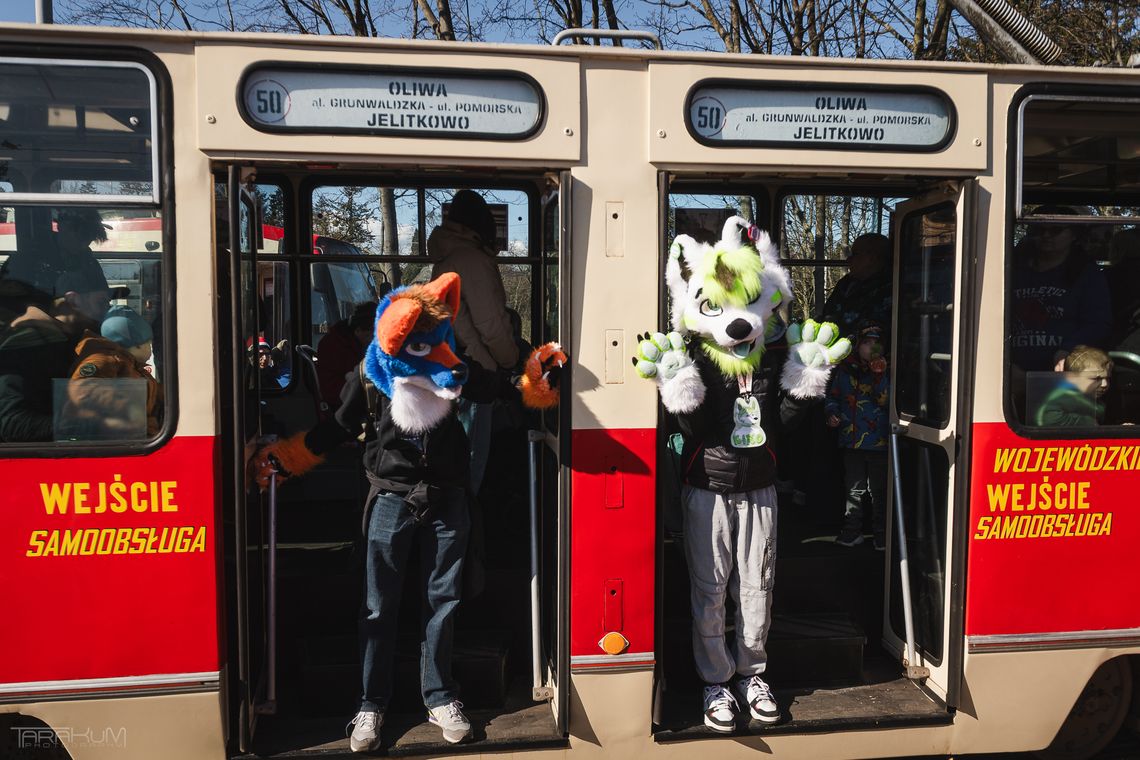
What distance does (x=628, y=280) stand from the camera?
315 cm

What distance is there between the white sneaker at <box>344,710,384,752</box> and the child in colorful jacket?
2.48 metres

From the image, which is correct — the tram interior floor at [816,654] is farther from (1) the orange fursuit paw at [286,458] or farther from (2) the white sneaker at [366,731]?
(1) the orange fursuit paw at [286,458]

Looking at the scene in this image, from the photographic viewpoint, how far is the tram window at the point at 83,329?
290cm

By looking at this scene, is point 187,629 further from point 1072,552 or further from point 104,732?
point 1072,552

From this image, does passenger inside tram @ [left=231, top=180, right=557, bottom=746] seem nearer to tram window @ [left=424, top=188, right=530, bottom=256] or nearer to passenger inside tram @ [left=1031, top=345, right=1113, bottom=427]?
tram window @ [left=424, top=188, right=530, bottom=256]

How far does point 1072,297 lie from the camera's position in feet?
11.4

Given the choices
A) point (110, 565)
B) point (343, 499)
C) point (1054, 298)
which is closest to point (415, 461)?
point (110, 565)

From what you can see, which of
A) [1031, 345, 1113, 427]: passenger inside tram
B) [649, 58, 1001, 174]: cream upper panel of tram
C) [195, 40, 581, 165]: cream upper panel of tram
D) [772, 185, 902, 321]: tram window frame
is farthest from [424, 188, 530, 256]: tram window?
[1031, 345, 1113, 427]: passenger inside tram

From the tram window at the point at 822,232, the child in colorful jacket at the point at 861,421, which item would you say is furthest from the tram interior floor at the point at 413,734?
the tram window at the point at 822,232

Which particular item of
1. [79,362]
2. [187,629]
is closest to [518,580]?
[187,629]

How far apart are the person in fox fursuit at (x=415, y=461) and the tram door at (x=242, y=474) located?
24 cm

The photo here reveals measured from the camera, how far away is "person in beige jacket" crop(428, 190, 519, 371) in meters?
3.93

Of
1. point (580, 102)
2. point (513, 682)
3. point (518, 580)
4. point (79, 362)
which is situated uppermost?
point (580, 102)

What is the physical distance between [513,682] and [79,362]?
214cm
